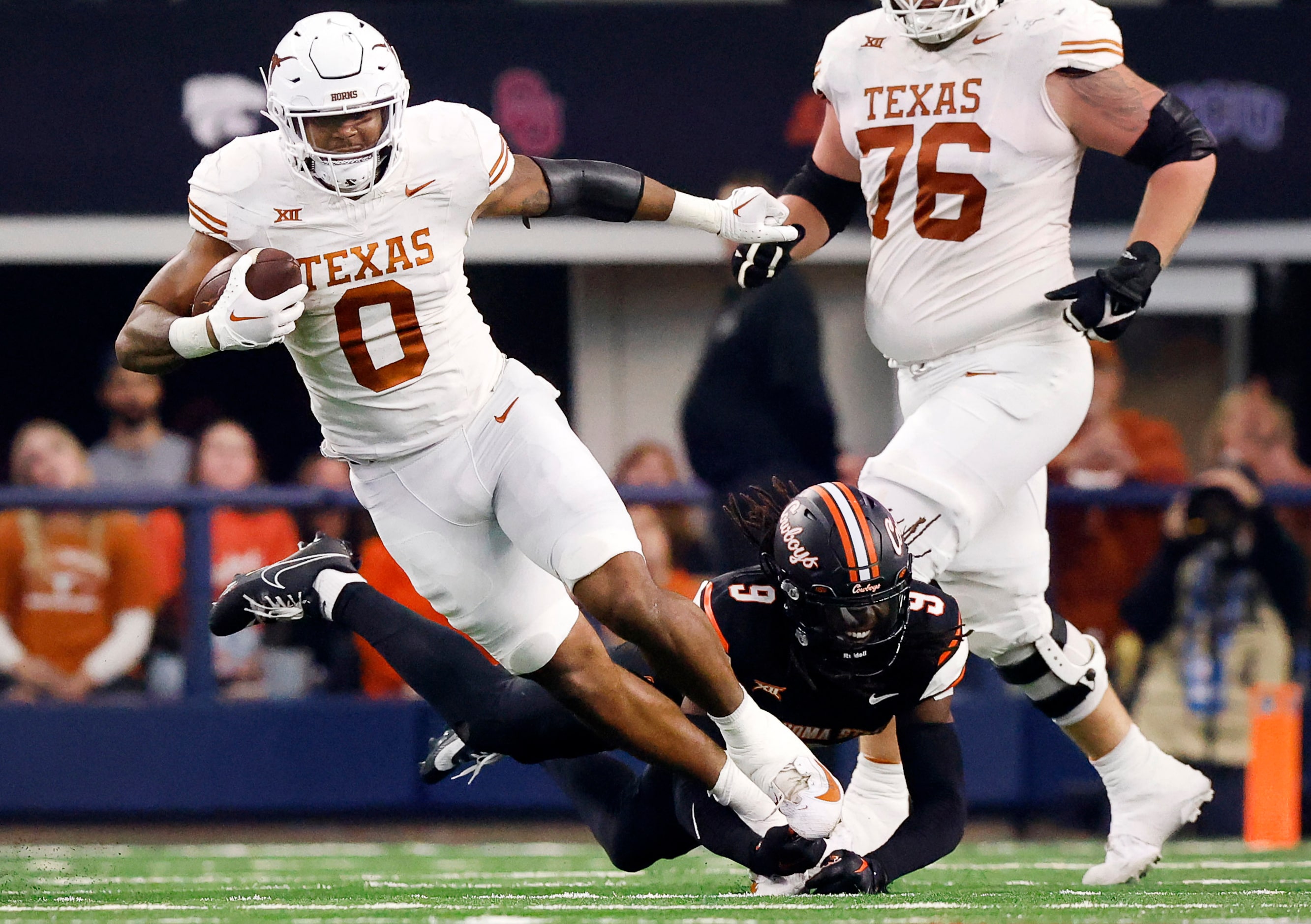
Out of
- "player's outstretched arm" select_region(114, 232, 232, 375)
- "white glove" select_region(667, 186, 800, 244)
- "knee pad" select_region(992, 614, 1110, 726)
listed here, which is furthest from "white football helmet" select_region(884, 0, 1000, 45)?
"player's outstretched arm" select_region(114, 232, 232, 375)

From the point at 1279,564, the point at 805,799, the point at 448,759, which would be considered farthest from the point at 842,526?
the point at 1279,564

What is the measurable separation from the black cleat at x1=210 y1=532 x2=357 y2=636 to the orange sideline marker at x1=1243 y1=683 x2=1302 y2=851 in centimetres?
310

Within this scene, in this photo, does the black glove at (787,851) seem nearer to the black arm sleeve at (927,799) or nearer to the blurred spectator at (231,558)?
the black arm sleeve at (927,799)

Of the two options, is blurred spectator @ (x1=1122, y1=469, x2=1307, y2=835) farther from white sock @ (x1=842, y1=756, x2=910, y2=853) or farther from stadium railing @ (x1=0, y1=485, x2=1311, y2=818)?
white sock @ (x1=842, y1=756, x2=910, y2=853)

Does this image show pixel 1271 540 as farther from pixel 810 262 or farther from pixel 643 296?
pixel 643 296

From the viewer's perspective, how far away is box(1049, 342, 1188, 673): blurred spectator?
7.31 metres

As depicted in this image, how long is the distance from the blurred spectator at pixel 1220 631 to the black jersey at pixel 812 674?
286 cm

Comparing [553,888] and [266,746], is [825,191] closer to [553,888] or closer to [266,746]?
[553,888]

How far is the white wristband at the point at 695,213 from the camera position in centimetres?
458

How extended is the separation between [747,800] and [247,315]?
140 cm

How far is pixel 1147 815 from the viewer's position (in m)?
4.81

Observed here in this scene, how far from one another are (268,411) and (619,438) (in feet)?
5.12

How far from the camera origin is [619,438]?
851 centimetres

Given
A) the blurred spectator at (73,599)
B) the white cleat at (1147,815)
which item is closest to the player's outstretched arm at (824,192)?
the white cleat at (1147,815)
